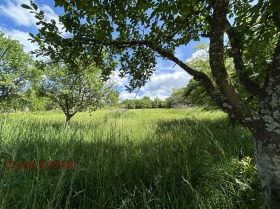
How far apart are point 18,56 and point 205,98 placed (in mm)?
11951

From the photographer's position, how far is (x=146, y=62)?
139 inches

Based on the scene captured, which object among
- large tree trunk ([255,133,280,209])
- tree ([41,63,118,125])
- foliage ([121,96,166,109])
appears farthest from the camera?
tree ([41,63,118,125])

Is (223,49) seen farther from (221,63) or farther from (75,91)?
(75,91)

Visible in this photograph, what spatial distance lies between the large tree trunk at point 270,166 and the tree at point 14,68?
13.2 m

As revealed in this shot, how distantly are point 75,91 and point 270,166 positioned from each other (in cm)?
1016

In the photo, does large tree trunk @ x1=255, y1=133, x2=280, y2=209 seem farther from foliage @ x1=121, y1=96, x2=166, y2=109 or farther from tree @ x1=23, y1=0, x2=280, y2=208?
foliage @ x1=121, y1=96, x2=166, y2=109

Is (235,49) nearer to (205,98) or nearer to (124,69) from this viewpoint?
(124,69)

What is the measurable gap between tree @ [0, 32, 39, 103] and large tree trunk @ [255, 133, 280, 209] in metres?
13.2

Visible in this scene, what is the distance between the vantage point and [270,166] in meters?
1.88

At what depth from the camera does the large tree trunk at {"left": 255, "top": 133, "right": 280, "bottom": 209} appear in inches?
72.3

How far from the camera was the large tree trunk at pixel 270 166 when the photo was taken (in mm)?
1836

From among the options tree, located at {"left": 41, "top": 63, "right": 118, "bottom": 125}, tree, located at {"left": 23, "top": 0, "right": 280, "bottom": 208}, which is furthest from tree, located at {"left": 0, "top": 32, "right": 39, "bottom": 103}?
tree, located at {"left": 23, "top": 0, "right": 280, "bottom": 208}

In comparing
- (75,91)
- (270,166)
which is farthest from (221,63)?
(75,91)

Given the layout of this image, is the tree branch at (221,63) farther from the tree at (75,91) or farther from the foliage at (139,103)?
the tree at (75,91)
